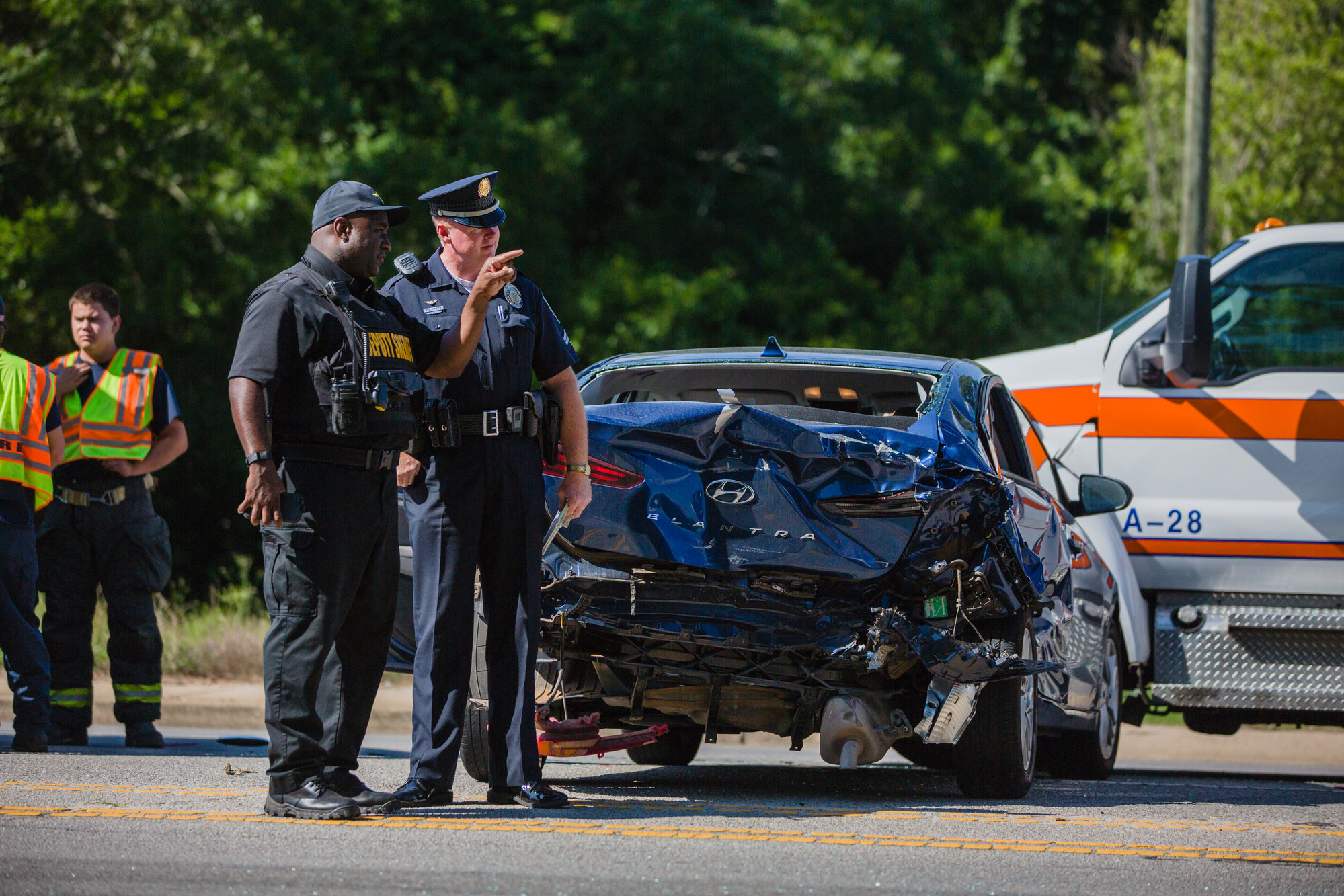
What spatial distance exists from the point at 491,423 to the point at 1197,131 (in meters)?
8.40

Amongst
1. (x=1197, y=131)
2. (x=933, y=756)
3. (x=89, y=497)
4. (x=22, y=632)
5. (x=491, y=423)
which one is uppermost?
(x=1197, y=131)

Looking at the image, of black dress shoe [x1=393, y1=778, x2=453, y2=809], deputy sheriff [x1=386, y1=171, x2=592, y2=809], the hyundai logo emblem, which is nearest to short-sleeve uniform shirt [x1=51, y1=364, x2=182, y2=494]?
deputy sheriff [x1=386, y1=171, x2=592, y2=809]

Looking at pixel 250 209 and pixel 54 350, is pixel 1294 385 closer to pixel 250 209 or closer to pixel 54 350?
pixel 250 209

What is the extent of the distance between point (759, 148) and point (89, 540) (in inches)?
601

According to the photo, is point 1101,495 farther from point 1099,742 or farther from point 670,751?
point 670,751

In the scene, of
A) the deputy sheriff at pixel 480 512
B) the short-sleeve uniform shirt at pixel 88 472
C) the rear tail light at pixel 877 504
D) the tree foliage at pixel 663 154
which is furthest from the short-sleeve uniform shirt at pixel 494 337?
the tree foliage at pixel 663 154

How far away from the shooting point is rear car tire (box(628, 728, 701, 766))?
25.2 ft

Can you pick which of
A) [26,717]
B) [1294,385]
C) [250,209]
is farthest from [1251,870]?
[250,209]

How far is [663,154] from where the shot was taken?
73.6ft

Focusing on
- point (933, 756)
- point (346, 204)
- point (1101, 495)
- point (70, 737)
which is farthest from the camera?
point (933, 756)

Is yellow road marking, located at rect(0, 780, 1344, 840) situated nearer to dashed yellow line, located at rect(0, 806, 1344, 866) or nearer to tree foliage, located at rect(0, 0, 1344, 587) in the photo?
dashed yellow line, located at rect(0, 806, 1344, 866)

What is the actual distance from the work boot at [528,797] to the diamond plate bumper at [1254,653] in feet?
11.9

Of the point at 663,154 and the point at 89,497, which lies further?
the point at 663,154

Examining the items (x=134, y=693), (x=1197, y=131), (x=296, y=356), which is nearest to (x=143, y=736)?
(x=134, y=693)
